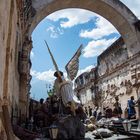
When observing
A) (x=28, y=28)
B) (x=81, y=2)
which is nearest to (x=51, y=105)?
(x=28, y=28)

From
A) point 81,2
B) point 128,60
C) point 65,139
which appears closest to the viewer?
point 65,139

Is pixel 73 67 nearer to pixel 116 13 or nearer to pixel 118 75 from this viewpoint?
pixel 116 13

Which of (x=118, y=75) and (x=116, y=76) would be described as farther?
(x=116, y=76)

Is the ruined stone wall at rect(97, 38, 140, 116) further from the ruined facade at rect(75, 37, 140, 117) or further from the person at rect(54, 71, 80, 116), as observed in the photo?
the person at rect(54, 71, 80, 116)

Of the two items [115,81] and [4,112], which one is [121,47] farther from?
[4,112]

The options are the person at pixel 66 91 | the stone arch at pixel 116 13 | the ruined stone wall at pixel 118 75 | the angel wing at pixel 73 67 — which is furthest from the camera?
the ruined stone wall at pixel 118 75

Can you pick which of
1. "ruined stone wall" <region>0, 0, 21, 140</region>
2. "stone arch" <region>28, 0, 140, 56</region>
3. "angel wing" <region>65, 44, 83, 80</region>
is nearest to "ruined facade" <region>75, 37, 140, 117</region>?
"stone arch" <region>28, 0, 140, 56</region>

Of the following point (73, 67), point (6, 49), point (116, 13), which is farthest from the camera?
point (116, 13)

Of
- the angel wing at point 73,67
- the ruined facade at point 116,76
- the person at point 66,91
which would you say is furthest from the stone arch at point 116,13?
the person at point 66,91

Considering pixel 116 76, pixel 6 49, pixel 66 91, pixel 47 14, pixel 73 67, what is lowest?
pixel 66 91

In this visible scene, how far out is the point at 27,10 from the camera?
11117 millimetres

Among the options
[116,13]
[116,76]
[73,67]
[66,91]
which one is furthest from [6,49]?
[116,76]

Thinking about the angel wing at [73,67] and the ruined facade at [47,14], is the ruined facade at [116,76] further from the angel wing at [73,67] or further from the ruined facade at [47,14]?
the angel wing at [73,67]

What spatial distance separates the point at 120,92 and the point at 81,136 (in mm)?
11623
